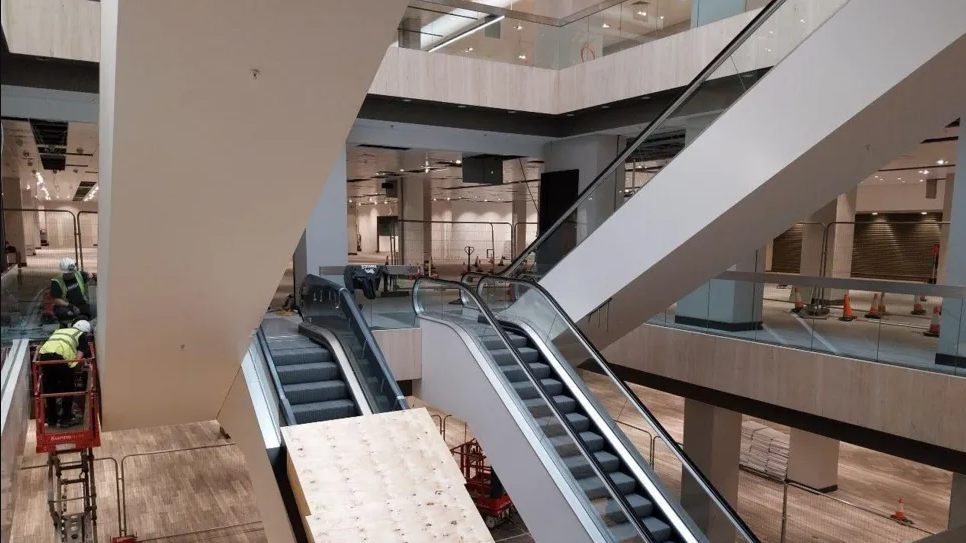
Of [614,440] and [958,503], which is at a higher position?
[614,440]

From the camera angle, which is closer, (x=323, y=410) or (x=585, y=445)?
(x=585, y=445)

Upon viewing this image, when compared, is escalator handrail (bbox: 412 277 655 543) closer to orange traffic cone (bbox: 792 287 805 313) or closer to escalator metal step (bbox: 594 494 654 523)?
escalator metal step (bbox: 594 494 654 523)

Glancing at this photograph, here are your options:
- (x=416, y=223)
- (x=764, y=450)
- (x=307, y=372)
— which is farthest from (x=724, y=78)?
(x=416, y=223)

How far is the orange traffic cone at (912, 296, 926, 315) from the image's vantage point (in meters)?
7.09

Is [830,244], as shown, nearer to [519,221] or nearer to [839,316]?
[839,316]

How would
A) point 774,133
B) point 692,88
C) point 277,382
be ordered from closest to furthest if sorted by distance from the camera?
point 774,133 → point 692,88 → point 277,382

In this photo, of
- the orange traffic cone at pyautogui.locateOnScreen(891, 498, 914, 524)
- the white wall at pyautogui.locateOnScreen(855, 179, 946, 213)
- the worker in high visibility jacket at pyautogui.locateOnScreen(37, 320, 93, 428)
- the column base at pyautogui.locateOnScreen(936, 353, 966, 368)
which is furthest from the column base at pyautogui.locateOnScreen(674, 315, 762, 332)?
the white wall at pyautogui.locateOnScreen(855, 179, 946, 213)

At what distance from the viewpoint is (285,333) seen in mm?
9477

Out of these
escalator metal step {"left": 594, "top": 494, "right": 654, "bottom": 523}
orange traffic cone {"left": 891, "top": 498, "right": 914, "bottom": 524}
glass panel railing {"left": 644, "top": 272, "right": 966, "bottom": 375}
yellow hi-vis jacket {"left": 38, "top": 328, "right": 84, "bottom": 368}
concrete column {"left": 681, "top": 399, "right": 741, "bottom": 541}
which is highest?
glass panel railing {"left": 644, "top": 272, "right": 966, "bottom": 375}

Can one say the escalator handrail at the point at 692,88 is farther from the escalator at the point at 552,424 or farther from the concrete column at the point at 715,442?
the concrete column at the point at 715,442

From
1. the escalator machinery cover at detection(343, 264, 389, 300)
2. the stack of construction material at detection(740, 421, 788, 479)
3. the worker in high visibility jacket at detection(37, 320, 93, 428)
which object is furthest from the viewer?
the stack of construction material at detection(740, 421, 788, 479)

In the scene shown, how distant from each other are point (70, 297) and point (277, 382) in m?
3.98

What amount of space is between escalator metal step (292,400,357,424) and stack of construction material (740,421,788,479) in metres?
10.5

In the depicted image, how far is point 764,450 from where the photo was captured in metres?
14.5
